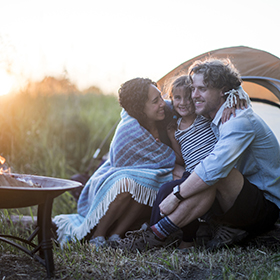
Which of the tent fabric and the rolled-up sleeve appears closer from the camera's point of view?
the rolled-up sleeve

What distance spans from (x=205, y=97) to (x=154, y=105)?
0.65 m

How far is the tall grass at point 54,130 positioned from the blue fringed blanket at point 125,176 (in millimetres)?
1335

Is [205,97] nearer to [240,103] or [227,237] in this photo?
[240,103]

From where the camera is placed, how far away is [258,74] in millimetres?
3879

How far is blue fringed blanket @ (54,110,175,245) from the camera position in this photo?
306cm

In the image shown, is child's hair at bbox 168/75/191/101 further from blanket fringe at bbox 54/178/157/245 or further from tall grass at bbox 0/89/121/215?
tall grass at bbox 0/89/121/215

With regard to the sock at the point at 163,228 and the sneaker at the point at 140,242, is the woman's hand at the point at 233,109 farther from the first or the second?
the sneaker at the point at 140,242

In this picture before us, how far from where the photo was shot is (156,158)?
→ 129 inches

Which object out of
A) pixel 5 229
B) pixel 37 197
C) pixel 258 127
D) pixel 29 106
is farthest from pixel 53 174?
pixel 258 127

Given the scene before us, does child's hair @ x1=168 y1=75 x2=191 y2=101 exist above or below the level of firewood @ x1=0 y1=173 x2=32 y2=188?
above

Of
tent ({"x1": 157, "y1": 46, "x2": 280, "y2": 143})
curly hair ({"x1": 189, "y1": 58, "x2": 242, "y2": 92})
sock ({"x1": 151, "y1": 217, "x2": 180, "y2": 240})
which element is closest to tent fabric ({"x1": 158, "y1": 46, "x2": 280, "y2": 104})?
tent ({"x1": 157, "y1": 46, "x2": 280, "y2": 143})

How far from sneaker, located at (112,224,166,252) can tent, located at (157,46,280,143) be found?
1.55 m

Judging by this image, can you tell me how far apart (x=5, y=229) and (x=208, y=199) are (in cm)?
213

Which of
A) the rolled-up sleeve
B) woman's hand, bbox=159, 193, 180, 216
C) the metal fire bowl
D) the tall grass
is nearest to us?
the metal fire bowl
